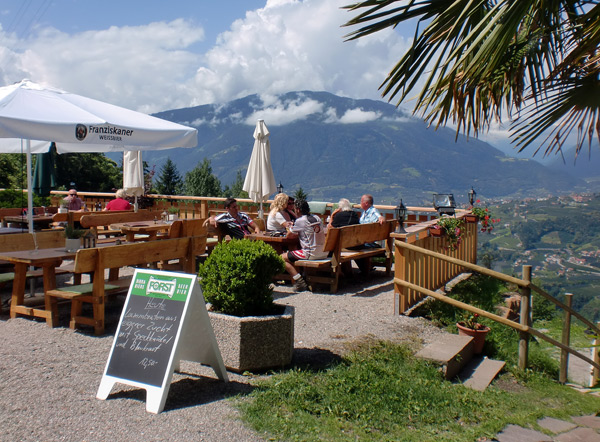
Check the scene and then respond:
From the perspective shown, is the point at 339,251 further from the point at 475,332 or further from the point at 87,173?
the point at 87,173

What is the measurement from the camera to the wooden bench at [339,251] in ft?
23.6

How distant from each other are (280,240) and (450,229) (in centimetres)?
237

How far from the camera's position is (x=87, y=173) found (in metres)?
30.6

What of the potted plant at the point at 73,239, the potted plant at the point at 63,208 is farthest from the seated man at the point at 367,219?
the potted plant at the point at 63,208

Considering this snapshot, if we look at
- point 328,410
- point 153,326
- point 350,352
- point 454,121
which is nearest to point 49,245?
point 153,326

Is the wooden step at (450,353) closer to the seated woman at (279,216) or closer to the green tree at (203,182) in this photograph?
the seated woman at (279,216)

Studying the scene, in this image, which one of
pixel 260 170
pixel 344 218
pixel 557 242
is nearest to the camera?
pixel 344 218

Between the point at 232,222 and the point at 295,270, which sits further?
the point at 232,222

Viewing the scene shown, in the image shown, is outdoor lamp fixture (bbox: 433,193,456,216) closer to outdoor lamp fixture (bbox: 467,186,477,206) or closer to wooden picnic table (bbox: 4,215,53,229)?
outdoor lamp fixture (bbox: 467,186,477,206)

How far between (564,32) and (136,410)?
164 inches

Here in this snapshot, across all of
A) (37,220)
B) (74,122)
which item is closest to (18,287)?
(74,122)

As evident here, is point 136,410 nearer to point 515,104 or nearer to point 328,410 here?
point 328,410

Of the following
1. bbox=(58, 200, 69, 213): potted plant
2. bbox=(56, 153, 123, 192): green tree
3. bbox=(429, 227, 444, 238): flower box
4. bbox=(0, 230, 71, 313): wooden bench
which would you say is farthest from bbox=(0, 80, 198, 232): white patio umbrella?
bbox=(56, 153, 123, 192): green tree

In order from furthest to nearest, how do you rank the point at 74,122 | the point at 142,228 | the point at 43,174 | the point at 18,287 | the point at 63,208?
the point at 63,208, the point at 43,174, the point at 142,228, the point at 74,122, the point at 18,287
